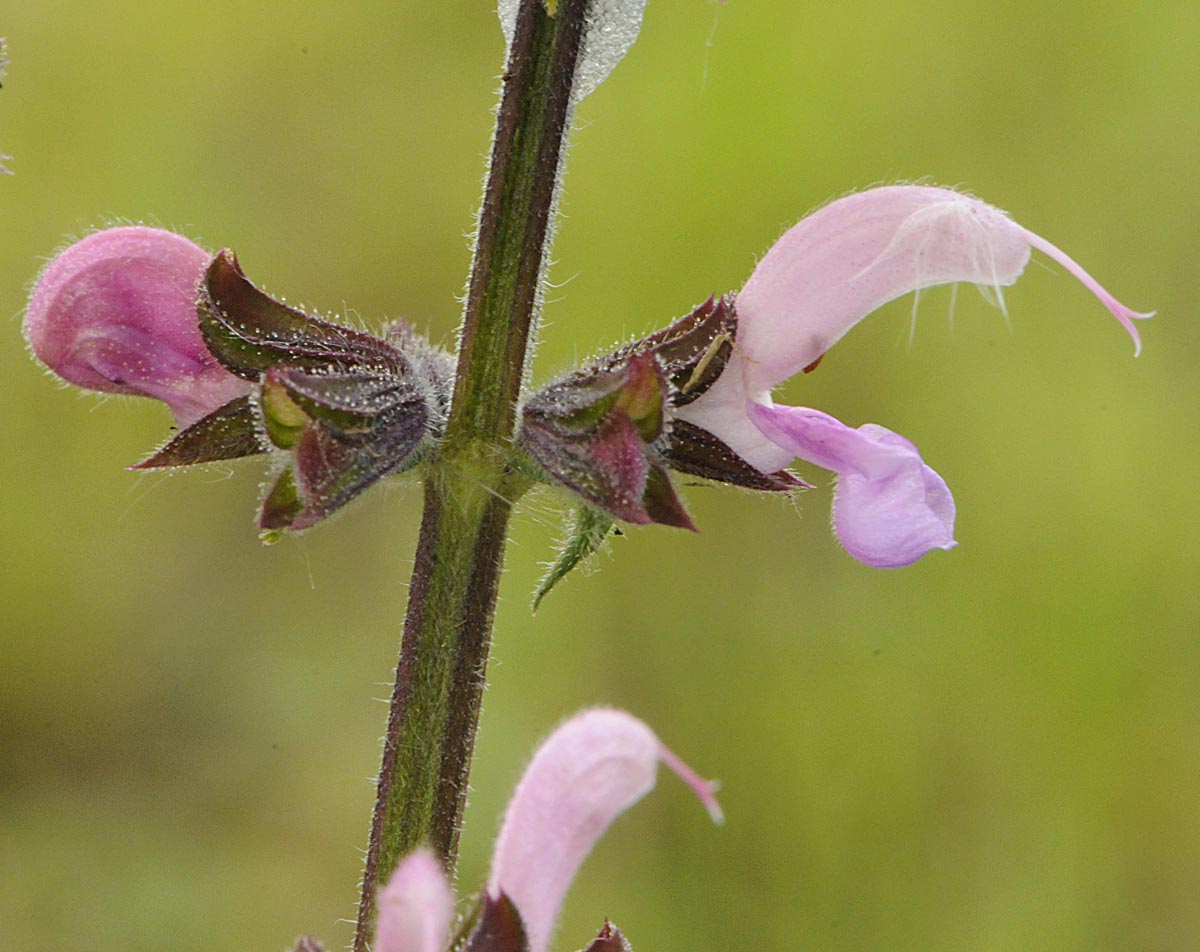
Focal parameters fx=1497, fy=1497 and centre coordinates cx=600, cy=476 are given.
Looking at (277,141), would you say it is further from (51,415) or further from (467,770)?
(467,770)

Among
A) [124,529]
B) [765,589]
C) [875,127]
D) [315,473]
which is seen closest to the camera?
[315,473]

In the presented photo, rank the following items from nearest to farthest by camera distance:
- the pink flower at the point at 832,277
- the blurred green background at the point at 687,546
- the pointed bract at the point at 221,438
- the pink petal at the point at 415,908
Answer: the pink petal at the point at 415,908 < the pointed bract at the point at 221,438 < the pink flower at the point at 832,277 < the blurred green background at the point at 687,546

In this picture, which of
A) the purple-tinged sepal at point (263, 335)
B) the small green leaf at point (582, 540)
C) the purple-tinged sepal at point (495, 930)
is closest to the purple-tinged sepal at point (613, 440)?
the small green leaf at point (582, 540)

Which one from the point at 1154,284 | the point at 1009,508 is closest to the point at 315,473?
the point at 1009,508

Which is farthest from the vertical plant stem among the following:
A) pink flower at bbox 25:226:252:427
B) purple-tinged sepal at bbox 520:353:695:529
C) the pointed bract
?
pink flower at bbox 25:226:252:427

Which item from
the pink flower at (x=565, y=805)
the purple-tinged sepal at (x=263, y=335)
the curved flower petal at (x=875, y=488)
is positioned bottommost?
the pink flower at (x=565, y=805)

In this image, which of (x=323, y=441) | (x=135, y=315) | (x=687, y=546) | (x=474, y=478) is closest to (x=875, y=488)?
(x=474, y=478)

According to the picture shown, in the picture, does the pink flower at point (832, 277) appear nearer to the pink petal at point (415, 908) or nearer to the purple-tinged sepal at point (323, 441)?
the purple-tinged sepal at point (323, 441)
